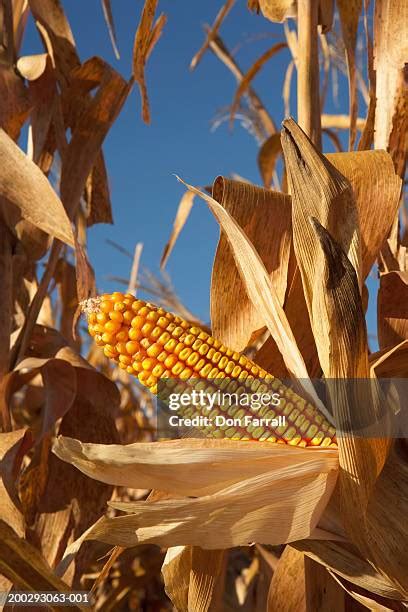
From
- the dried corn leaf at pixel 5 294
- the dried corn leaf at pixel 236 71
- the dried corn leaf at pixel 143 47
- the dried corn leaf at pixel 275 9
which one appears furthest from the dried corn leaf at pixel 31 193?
the dried corn leaf at pixel 236 71

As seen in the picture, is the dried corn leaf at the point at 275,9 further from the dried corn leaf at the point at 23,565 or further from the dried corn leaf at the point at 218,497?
the dried corn leaf at the point at 23,565

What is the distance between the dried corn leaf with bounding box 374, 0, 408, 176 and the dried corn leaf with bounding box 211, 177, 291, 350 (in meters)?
0.46

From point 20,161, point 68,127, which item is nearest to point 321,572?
point 20,161

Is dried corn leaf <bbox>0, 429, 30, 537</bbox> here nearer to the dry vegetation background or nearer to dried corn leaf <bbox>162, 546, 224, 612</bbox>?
the dry vegetation background

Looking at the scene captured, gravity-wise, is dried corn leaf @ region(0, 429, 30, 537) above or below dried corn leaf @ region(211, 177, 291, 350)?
below

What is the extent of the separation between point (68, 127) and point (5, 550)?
1194mm

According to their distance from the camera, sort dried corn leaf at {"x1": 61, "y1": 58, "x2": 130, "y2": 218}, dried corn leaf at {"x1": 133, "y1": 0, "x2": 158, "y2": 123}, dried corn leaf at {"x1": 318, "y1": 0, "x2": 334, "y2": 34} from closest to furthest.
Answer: dried corn leaf at {"x1": 133, "y1": 0, "x2": 158, "y2": 123} → dried corn leaf at {"x1": 318, "y1": 0, "x2": 334, "y2": 34} → dried corn leaf at {"x1": 61, "y1": 58, "x2": 130, "y2": 218}

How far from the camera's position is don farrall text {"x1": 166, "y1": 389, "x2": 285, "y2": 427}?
32.8 inches

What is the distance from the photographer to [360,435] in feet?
2.46

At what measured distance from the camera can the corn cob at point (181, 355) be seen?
84 centimetres

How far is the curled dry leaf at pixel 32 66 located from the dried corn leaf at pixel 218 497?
3.88 feet

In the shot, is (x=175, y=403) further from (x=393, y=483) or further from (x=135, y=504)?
(x=393, y=483)

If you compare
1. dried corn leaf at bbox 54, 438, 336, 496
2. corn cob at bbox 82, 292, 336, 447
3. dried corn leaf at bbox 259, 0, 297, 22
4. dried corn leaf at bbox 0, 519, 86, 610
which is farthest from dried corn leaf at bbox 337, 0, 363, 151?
dried corn leaf at bbox 0, 519, 86, 610

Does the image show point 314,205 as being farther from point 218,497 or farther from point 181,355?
point 218,497
